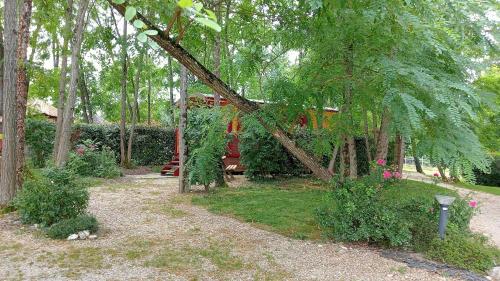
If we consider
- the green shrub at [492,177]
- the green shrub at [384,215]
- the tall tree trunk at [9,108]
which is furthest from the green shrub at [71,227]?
the green shrub at [492,177]

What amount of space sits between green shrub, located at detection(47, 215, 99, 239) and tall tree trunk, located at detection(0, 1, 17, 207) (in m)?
1.55

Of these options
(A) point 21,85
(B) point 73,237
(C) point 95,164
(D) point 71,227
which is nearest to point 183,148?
(A) point 21,85

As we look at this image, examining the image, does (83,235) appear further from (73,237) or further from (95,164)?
(95,164)

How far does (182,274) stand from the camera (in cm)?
422

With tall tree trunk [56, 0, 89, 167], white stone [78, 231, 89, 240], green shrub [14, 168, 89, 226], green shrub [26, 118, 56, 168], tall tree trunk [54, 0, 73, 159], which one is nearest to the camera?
white stone [78, 231, 89, 240]

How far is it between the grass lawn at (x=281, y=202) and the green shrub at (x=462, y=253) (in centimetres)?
85

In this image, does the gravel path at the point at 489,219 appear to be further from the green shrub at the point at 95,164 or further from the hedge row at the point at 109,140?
the hedge row at the point at 109,140

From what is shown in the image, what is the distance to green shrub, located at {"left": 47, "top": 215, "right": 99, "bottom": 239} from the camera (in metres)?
5.37

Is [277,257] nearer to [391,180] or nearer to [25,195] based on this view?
[391,180]

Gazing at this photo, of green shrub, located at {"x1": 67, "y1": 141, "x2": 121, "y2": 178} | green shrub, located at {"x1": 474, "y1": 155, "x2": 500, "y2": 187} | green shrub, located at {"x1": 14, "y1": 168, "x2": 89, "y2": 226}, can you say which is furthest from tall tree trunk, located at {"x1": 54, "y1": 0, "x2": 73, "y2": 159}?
green shrub, located at {"x1": 474, "y1": 155, "x2": 500, "y2": 187}

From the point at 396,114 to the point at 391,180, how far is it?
88.5 inches

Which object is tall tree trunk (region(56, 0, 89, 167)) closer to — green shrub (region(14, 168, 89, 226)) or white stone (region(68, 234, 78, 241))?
green shrub (region(14, 168, 89, 226))

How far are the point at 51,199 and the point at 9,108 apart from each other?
1.84 metres

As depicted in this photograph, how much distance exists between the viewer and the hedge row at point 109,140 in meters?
13.1
